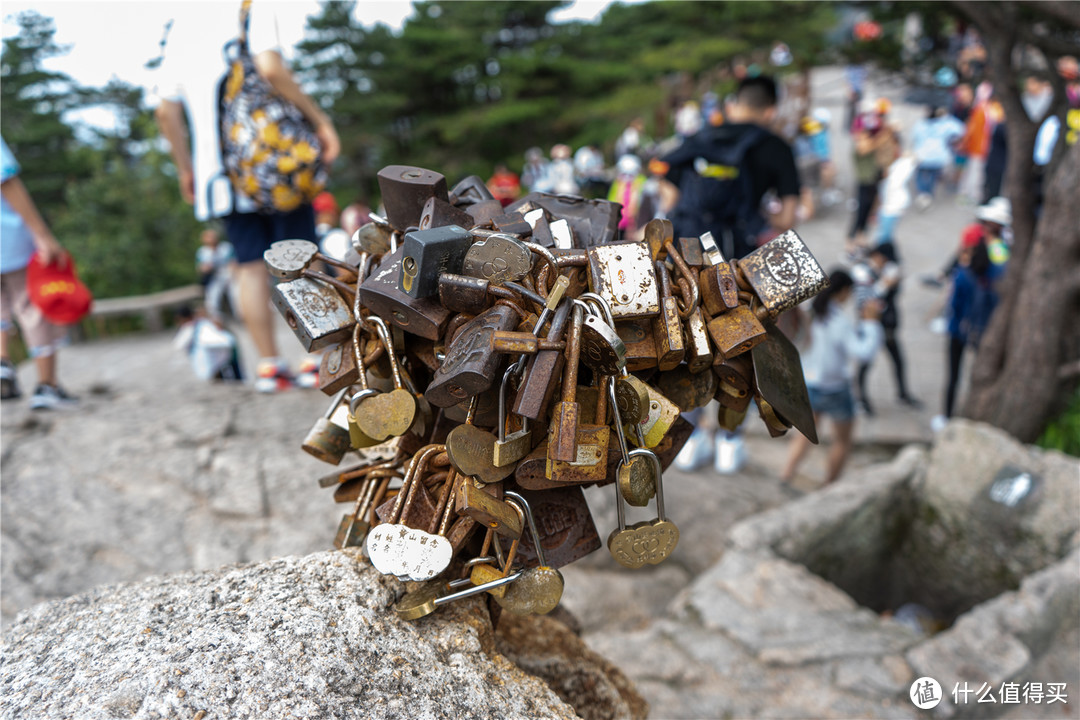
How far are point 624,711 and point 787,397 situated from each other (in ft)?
2.56

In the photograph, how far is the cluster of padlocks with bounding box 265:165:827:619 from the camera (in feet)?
3.37

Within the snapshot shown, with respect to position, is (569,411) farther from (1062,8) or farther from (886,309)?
(886,309)

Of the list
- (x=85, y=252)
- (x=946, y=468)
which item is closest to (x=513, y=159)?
(x=85, y=252)

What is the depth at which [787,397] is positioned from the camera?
3.95ft

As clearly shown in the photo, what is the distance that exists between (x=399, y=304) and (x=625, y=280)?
0.37 meters

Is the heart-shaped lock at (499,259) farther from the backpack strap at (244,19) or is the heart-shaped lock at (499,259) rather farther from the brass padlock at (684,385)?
the backpack strap at (244,19)

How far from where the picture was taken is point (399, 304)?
1.07 metres

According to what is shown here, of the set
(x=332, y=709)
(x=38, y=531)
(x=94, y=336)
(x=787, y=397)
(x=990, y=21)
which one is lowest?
(x=94, y=336)

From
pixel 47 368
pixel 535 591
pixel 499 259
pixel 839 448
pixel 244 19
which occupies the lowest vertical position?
pixel 839 448

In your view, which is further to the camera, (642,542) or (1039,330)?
(1039,330)

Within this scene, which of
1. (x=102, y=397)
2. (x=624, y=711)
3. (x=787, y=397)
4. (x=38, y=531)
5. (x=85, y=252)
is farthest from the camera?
(x=85, y=252)

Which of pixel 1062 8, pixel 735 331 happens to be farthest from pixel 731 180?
pixel 735 331

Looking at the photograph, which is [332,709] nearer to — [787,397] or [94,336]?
[787,397]
